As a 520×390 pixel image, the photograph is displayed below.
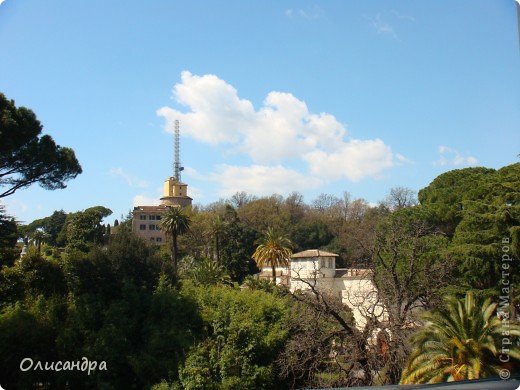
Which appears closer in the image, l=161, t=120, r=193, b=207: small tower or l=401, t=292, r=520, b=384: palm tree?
l=401, t=292, r=520, b=384: palm tree

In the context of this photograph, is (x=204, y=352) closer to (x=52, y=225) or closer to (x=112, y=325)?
(x=112, y=325)

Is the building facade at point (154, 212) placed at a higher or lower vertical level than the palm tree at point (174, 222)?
higher

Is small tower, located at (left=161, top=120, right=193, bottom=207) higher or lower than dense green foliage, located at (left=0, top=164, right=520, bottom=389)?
higher

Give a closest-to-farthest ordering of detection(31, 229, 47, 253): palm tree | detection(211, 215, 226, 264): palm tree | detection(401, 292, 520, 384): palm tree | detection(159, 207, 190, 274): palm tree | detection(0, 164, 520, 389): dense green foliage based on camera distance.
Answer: detection(401, 292, 520, 384): palm tree, detection(0, 164, 520, 389): dense green foliage, detection(31, 229, 47, 253): palm tree, detection(159, 207, 190, 274): palm tree, detection(211, 215, 226, 264): palm tree

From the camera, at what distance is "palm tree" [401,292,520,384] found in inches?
375

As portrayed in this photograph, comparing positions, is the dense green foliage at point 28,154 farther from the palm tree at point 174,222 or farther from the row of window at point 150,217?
the row of window at point 150,217

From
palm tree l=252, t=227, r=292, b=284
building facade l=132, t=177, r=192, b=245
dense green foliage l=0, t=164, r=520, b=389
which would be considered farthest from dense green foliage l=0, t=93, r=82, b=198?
building facade l=132, t=177, r=192, b=245

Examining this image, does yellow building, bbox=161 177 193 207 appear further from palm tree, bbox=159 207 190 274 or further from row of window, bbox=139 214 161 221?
palm tree, bbox=159 207 190 274

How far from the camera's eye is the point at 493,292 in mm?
18016

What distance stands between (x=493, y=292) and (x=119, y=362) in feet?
40.1

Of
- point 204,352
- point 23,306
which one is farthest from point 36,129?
point 204,352

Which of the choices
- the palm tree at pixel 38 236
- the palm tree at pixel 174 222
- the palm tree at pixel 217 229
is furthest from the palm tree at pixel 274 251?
the palm tree at pixel 38 236

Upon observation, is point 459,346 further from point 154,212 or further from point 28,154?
point 154,212

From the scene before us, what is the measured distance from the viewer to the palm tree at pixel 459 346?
9.52 metres
